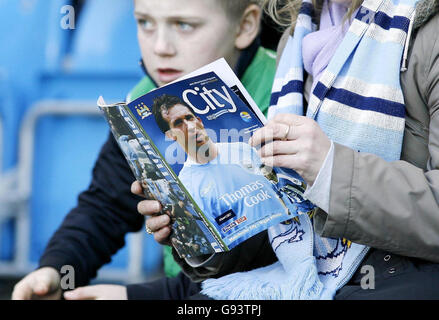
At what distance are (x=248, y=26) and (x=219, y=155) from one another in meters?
0.62

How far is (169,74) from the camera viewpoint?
1810 mm

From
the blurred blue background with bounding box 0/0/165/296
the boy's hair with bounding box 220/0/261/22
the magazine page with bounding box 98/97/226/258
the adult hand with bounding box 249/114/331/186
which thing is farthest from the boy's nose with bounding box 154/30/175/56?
the blurred blue background with bounding box 0/0/165/296

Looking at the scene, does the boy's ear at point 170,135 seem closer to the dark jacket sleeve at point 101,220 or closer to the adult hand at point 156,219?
the adult hand at point 156,219

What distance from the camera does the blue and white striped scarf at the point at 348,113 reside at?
135 centimetres

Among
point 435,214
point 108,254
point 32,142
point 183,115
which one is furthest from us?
point 32,142

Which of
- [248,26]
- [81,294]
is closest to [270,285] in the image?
[81,294]

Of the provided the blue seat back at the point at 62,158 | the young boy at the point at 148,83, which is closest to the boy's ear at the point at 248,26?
the young boy at the point at 148,83

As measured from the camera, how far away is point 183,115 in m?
1.37

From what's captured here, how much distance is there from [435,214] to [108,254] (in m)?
1.09

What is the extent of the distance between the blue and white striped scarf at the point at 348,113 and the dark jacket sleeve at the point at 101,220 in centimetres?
56

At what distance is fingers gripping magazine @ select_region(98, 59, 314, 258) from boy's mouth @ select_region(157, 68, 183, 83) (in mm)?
402

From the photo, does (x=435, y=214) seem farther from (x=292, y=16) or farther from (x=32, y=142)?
(x=32, y=142)
